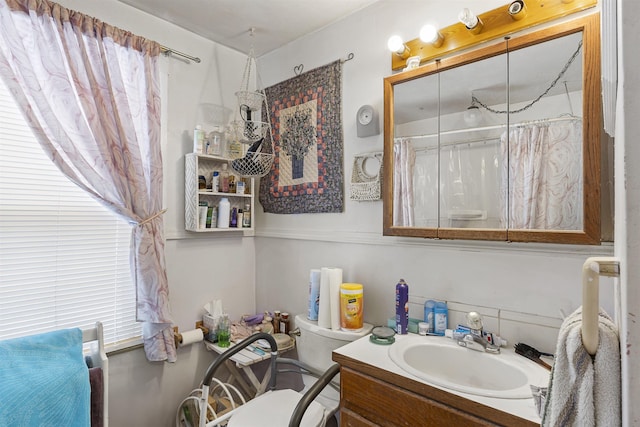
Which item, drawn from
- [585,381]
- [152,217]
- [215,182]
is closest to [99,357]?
[152,217]

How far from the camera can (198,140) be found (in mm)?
2021

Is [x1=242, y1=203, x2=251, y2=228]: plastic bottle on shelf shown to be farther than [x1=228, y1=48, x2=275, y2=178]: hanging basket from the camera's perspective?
Yes

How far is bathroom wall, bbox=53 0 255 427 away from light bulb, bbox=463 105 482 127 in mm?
1554

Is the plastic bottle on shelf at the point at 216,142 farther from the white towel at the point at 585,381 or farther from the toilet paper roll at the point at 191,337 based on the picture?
A: the white towel at the point at 585,381

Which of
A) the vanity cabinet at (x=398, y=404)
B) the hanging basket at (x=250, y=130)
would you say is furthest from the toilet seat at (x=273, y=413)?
the hanging basket at (x=250, y=130)

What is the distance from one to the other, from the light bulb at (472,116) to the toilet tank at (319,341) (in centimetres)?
105

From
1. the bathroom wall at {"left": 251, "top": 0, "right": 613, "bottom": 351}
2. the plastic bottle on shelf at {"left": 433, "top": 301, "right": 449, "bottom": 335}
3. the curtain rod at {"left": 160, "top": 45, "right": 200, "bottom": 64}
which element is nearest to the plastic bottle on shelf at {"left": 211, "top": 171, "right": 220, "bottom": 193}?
the bathroom wall at {"left": 251, "top": 0, "right": 613, "bottom": 351}

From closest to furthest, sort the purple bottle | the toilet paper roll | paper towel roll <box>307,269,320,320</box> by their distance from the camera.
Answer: the purple bottle, paper towel roll <box>307,269,320,320</box>, the toilet paper roll

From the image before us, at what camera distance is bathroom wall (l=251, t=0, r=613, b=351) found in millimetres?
1271

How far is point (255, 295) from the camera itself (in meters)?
2.43

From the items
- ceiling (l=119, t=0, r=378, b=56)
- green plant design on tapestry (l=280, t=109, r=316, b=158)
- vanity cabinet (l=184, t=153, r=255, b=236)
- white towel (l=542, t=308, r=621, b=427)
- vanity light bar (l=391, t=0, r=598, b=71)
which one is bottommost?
white towel (l=542, t=308, r=621, b=427)

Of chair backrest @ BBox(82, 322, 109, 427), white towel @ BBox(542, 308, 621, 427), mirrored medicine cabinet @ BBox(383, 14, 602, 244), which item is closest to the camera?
white towel @ BBox(542, 308, 621, 427)

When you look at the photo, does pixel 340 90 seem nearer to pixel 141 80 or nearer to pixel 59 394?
pixel 141 80

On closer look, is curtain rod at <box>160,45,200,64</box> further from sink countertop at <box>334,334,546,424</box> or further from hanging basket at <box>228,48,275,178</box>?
sink countertop at <box>334,334,546,424</box>
